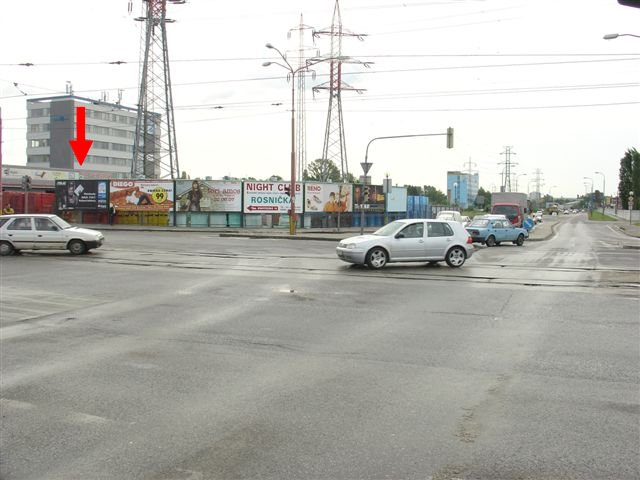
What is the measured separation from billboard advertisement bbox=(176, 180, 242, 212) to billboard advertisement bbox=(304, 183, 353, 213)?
5.23 meters

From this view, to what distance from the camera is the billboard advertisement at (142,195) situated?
44.2m

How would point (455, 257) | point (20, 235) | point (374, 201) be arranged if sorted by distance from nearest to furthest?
point (455, 257) → point (20, 235) → point (374, 201)

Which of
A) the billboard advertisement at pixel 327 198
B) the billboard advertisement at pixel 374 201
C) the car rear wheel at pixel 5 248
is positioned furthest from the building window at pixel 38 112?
the car rear wheel at pixel 5 248

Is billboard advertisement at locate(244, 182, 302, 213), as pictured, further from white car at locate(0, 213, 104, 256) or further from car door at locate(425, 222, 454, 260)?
car door at locate(425, 222, 454, 260)

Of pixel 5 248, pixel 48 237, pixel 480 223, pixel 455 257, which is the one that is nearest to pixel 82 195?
pixel 5 248

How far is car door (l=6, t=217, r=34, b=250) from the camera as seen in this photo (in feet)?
66.0

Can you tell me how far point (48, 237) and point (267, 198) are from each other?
976 inches

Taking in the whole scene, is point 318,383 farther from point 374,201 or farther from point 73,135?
point 73,135

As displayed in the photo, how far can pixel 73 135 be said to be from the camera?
358 ft

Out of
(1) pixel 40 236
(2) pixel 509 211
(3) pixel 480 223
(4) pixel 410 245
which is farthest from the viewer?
(2) pixel 509 211

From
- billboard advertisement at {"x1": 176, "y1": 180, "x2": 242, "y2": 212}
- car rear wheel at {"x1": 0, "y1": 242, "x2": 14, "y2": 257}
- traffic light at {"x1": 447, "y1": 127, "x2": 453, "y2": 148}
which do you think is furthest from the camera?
billboard advertisement at {"x1": 176, "y1": 180, "x2": 242, "y2": 212}

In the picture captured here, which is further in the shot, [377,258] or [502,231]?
[502,231]

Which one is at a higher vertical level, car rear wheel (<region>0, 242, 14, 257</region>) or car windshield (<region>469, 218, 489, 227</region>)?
car windshield (<region>469, 218, 489, 227</region>)

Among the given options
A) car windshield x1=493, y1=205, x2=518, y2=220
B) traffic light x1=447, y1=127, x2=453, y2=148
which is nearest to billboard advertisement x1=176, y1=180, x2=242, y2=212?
traffic light x1=447, y1=127, x2=453, y2=148
